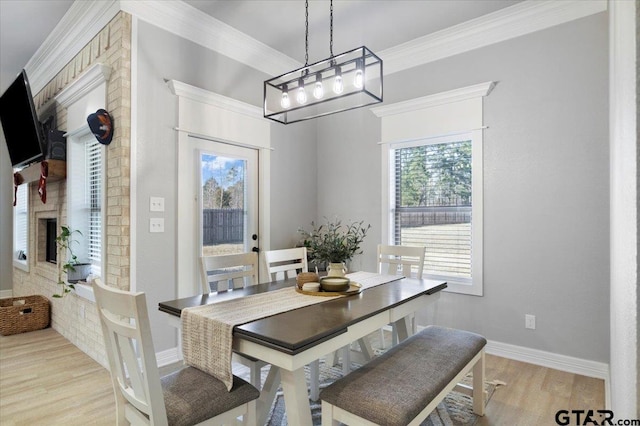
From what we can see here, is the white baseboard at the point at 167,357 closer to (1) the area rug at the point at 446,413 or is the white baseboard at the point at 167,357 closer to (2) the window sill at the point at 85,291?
(2) the window sill at the point at 85,291

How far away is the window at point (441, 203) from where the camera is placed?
3354 mm

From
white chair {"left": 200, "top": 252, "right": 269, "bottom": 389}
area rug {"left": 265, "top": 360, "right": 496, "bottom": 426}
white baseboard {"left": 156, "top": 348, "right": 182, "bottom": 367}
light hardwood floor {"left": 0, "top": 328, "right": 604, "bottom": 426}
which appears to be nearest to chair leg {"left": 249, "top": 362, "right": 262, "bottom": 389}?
white chair {"left": 200, "top": 252, "right": 269, "bottom": 389}

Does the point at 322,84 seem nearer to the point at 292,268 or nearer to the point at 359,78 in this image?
the point at 359,78

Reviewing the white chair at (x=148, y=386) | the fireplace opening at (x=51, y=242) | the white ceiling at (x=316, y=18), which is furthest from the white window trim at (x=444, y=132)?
the fireplace opening at (x=51, y=242)

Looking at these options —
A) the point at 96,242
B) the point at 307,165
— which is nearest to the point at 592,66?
the point at 307,165

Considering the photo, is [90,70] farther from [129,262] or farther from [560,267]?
[560,267]

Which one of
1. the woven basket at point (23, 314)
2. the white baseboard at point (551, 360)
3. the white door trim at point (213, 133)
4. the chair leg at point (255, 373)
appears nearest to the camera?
the chair leg at point (255, 373)

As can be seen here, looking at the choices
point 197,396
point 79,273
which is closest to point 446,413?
point 197,396

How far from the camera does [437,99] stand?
3.47 m

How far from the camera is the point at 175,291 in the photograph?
3035 millimetres

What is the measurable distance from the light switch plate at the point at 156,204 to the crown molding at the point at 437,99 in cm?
240

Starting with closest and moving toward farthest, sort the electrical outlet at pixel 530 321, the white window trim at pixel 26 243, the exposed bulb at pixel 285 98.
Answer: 1. the exposed bulb at pixel 285 98
2. the electrical outlet at pixel 530 321
3. the white window trim at pixel 26 243

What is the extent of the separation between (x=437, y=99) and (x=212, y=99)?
218cm

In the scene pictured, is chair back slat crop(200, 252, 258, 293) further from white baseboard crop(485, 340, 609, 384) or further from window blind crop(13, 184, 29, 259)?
window blind crop(13, 184, 29, 259)
